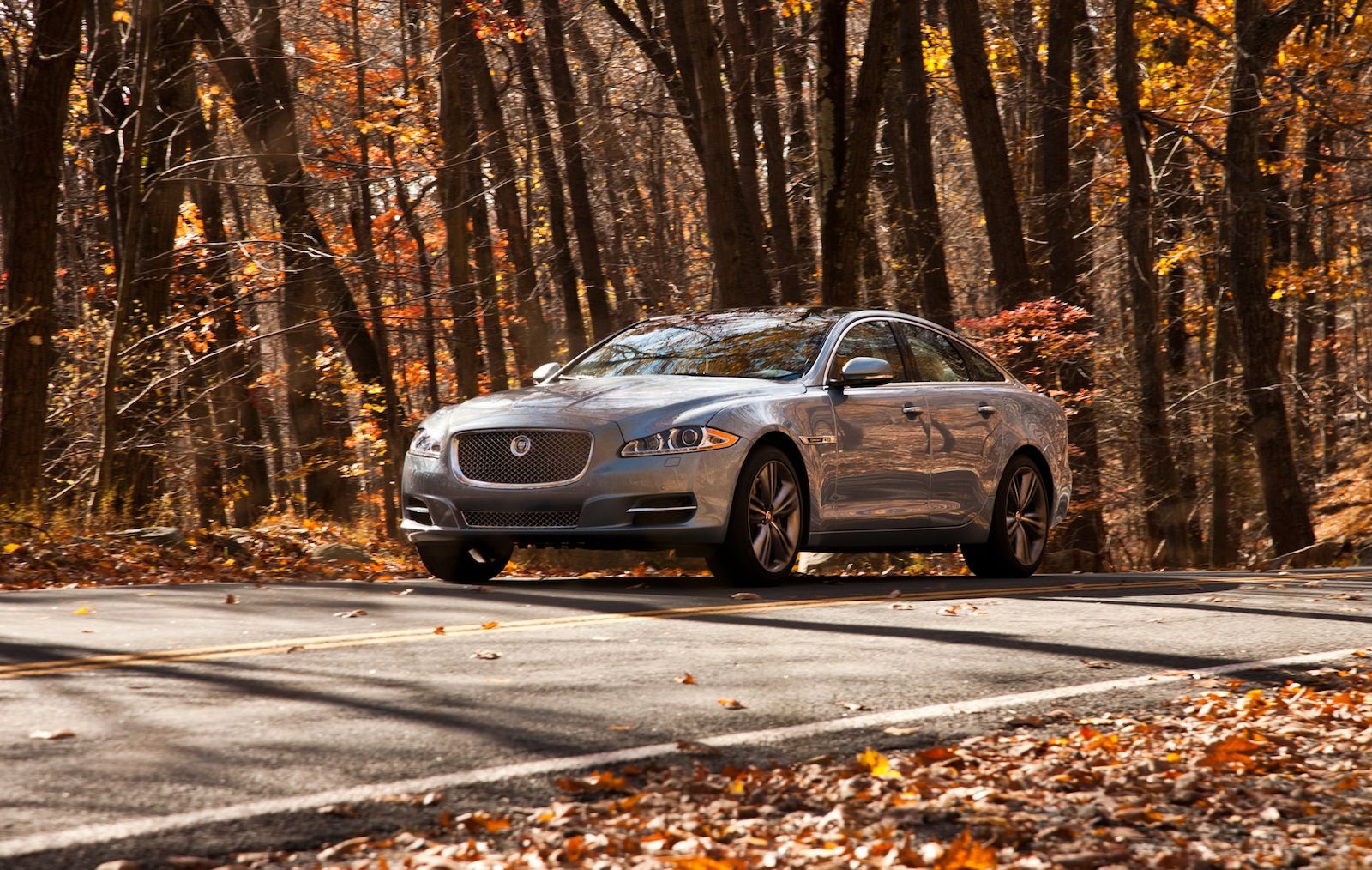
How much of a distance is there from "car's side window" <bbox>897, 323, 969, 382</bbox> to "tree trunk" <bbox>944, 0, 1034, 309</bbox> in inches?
358

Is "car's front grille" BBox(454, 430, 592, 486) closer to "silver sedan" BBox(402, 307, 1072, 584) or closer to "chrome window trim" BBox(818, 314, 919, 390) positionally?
"silver sedan" BBox(402, 307, 1072, 584)

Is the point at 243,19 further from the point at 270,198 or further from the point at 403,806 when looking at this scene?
the point at 403,806

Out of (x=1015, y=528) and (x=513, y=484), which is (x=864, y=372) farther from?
(x=1015, y=528)

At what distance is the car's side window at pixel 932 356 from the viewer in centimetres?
1098

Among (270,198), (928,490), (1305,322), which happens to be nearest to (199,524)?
(270,198)

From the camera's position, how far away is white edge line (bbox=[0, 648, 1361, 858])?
3609 millimetres

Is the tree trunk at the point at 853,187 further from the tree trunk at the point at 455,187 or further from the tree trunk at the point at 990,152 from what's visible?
the tree trunk at the point at 455,187

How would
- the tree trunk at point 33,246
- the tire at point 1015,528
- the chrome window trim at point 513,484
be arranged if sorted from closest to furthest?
the chrome window trim at point 513,484 → the tire at point 1015,528 → the tree trunk at point 33,246

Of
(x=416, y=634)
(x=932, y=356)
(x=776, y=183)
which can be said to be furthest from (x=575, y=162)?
(x=416, y=634)

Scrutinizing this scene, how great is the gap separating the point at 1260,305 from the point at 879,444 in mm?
11840

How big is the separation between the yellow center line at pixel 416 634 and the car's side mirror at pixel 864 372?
4.40 ft

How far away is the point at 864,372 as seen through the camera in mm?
9539

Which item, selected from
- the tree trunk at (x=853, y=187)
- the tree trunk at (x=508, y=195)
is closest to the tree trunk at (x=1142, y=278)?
the tree trunk at (x=853, y=187)

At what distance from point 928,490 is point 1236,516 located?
16.7 m
